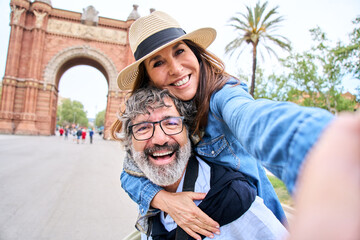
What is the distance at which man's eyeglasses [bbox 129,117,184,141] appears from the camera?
1764 millimetres

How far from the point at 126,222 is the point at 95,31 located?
25.2 metres

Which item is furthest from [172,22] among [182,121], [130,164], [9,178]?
[9,178]

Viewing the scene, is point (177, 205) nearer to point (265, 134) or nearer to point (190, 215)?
point (190, 215)

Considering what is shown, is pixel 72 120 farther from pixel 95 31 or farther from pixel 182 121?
pixel 182 121

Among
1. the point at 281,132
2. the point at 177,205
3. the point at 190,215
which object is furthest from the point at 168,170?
the point at 281,132

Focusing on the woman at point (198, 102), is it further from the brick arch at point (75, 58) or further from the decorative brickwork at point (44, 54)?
the brick arch at point (75, 58)

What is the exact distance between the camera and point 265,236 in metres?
1.34

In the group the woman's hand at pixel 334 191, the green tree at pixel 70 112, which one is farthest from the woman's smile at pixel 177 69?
the green tree at pixel 70 112

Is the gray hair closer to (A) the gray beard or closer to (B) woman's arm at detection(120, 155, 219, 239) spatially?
(A) the gray beard

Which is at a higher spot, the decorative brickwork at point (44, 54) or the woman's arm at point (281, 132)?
the decorative brickwork at point (44, 54)

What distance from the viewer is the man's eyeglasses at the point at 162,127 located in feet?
5.79

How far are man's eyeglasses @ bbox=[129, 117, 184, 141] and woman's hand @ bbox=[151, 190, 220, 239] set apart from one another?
21.0 inches

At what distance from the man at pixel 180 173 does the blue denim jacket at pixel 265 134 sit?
0.50 ft

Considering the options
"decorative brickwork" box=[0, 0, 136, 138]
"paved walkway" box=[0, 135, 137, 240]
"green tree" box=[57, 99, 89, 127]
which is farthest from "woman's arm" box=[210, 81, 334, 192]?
"green tree" box=[57, 99, 89, 127]
